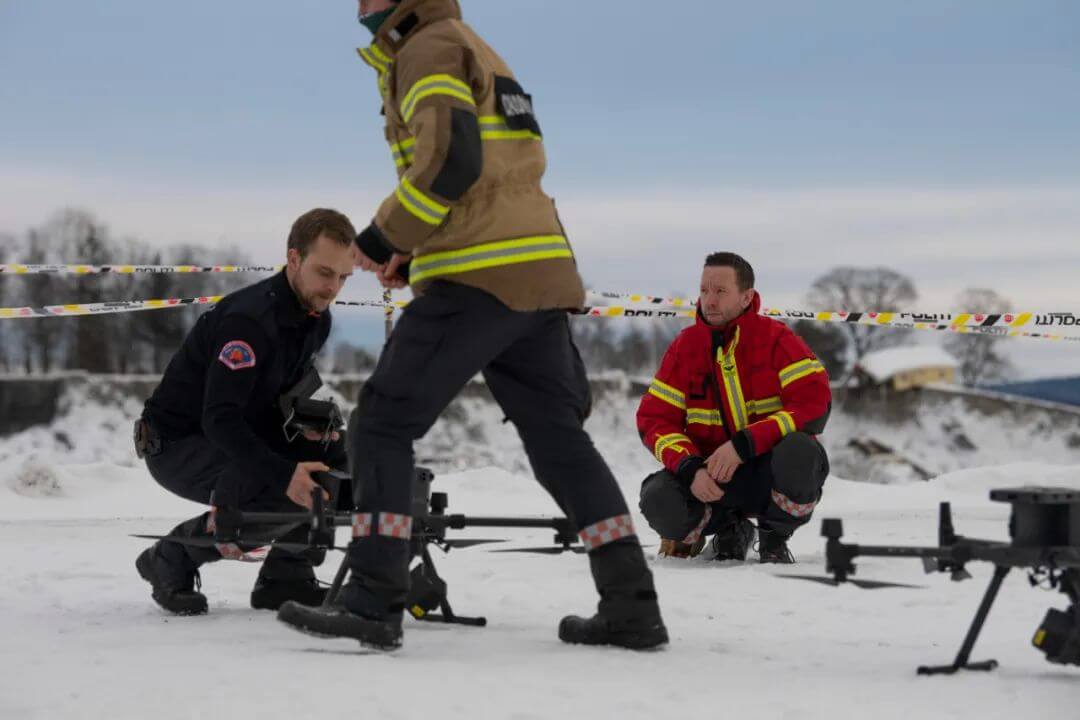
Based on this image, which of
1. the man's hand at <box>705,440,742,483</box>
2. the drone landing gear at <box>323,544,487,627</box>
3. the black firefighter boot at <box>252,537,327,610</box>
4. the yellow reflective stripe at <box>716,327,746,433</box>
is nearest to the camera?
the drone landing gear at <box>323,544,487,627</box>

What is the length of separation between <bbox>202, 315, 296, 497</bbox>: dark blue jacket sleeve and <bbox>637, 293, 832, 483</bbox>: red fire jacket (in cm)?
162

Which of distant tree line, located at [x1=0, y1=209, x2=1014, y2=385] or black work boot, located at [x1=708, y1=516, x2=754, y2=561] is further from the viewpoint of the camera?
distant tree line, located at [x1=0, y1=209, x2=1014, y2=385]

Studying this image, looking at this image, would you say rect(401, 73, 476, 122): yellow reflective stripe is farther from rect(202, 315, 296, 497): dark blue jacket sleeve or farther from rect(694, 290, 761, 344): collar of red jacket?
rect(694, 290, 761, 344): collar of red jacket

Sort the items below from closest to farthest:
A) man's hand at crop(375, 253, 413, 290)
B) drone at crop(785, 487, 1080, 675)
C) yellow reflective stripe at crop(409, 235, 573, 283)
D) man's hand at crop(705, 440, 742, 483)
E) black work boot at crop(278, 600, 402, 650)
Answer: drone at crop(785, 487, 1080, 675)
black work boot at crop(278, 600, 402, 650)
yellow reflective stripe at crop(409, 235, 573, 283)
man's hand at crop(375, 253, 413, 290)
man's hand at crop(705, 440, 742, 483)

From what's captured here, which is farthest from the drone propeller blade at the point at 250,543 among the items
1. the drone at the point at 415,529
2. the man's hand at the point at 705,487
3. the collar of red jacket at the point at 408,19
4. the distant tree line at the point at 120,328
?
the distant tree line at the point at 120,328

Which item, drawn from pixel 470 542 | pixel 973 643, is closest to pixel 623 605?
pixel 973 643

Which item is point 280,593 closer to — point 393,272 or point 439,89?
point 393,272

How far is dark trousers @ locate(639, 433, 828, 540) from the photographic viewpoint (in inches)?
189

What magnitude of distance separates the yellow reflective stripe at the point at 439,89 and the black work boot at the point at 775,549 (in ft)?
8.29

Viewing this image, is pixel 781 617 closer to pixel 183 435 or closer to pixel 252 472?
→ pixel 252 472

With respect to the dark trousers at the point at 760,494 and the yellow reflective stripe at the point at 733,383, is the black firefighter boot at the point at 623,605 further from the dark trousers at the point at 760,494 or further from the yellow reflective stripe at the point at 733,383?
the yellow reflective stripe at the point at 733,383

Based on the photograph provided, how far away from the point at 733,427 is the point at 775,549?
1.60 ft

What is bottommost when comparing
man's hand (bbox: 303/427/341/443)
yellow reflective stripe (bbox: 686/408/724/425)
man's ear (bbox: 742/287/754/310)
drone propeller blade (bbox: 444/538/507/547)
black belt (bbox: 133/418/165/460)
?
drone propeller blade (bbox: 444/538/507/547)

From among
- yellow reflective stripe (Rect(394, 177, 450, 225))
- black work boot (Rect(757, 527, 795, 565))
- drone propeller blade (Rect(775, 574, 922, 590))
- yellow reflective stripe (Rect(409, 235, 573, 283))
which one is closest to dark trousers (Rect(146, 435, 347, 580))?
yellow reflective stripe (Rect(409, 235, 573, 283))
